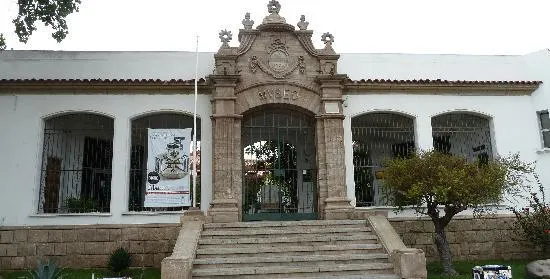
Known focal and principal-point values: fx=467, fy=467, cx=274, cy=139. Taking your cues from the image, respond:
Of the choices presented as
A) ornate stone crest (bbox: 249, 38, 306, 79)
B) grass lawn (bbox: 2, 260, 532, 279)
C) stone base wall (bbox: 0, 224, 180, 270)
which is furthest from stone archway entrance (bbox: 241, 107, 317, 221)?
grass lawn (bbox: 2, 260, 532, 279)

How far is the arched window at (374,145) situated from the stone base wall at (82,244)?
6.73 meters

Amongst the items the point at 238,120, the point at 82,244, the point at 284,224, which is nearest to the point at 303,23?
the point at 238,120

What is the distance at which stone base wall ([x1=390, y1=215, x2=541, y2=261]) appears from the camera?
13.2 m

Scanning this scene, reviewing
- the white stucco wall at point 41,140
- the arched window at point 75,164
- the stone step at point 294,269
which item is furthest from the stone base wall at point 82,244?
the stone step at point 294,269

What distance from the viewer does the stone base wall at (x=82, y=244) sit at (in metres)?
12.3

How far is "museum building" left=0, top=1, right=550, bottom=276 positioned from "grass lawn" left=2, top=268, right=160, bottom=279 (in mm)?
447

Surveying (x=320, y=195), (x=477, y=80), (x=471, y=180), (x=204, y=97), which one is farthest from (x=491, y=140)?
(x=204, y=97)

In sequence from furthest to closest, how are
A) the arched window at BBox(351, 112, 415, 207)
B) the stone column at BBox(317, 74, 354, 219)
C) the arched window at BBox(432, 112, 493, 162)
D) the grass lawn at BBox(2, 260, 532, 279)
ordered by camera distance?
the arched window at BBox(351, 112, 415, 207)
the arched window at BBox(432, 112, 493, 162)
the stone column at BBox(317, 74, 354, 219)
the grass lawn at BBox(2, 260, 532, 279)

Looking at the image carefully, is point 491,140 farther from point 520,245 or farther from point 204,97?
point 204,97

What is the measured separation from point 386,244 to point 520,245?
5378 millimetres

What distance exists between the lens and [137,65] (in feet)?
47.7

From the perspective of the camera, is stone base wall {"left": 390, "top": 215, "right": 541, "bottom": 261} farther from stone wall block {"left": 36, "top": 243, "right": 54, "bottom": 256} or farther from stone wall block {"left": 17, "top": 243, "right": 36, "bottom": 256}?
stone wall block {"left": 17, "top": 243, "right": 36, "bottom": 256}

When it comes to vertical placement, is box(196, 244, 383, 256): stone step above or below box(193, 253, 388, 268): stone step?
above

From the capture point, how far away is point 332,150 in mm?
13352
